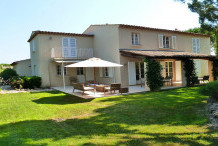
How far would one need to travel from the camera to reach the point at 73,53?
21156 mm

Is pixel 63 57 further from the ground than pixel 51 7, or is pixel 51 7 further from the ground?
pixel 51 7

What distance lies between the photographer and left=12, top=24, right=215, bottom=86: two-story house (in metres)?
18.5

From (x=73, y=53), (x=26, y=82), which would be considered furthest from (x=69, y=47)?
(x=26, y=82)

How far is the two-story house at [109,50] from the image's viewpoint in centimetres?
1848

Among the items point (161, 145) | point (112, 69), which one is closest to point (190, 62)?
point (112, 69)

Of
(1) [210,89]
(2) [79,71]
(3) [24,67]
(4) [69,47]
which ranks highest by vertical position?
(4) [69,47]

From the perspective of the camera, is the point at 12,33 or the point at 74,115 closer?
the point at 74,115

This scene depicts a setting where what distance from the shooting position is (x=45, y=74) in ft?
66.4

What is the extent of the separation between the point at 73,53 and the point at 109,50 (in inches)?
175

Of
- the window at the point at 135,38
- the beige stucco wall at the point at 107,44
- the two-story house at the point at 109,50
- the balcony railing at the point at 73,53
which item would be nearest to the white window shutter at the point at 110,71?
the two-story house at the point at 109,50

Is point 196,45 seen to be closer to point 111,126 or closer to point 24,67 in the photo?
point 111,126

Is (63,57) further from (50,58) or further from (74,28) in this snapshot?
(74,28)

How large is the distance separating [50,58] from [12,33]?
9.06 m

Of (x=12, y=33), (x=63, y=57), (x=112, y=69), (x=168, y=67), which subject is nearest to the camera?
(x=112, y=69)
